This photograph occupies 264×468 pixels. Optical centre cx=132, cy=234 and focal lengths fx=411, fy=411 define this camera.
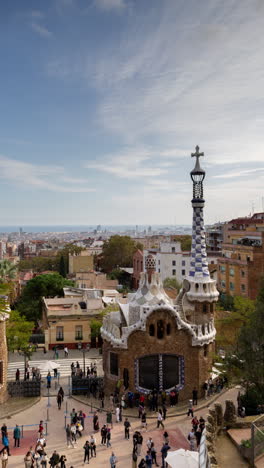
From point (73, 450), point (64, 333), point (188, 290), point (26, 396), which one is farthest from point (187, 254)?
point (73, 450)

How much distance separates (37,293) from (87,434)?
98.8 feet

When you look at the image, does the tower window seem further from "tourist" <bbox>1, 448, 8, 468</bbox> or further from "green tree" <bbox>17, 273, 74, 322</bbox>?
"green tree" <bbox>17, 273, 74, 322</bbox>

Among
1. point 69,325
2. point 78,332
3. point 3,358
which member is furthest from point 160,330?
point 69,325

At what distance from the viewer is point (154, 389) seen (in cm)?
2636

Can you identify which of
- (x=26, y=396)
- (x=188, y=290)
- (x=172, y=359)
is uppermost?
(x=188, y=290)

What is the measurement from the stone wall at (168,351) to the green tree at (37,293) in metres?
23.0

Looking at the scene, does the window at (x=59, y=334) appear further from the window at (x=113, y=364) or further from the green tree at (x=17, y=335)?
the window at (x=113, y=364)

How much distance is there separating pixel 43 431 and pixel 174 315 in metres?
10.1

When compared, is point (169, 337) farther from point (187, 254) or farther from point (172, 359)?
point (187, 254)

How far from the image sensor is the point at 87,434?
73.5ft

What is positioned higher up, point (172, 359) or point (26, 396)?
point (172, 359)

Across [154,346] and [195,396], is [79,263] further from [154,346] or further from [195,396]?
Result: [195,396]

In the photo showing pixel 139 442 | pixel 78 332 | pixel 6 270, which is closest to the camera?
pixel 139 442

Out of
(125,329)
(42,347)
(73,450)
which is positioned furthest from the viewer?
(42,347)
